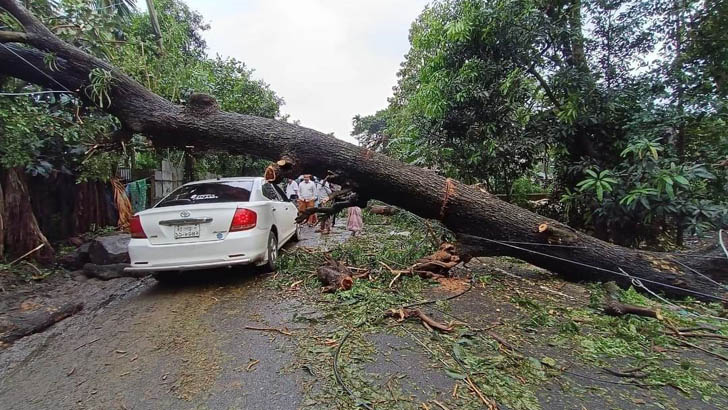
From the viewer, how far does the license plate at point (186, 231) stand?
4000 millimetres

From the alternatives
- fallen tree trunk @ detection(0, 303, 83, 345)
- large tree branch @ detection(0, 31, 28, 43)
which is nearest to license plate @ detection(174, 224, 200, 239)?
fallen tree trunk @ detection(0, 303, 83, 345)

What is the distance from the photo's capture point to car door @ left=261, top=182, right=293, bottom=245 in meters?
5.21

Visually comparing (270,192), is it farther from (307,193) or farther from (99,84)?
(307,193)

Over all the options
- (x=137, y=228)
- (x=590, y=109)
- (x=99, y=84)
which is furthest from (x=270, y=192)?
(x=590, y=109)

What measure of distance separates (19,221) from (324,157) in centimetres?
500

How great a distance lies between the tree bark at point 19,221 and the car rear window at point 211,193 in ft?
8.50

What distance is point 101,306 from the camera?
157 inches

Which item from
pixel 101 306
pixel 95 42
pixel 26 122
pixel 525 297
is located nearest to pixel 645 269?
pixel 525 297

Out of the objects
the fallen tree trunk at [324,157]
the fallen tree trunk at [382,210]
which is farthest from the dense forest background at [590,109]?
the fallen tree trunk at [382,210]

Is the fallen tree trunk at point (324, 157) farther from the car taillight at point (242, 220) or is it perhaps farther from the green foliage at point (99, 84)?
the car taillight at point (242, 220)

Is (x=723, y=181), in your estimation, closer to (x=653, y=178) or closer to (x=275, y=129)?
(x=653, y=178)

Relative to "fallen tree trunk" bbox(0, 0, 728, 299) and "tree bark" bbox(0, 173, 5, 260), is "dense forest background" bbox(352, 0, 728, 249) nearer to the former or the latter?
"fallen tree trunk" bbox(0, 0, 728, 299)

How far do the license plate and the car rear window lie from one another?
0.48 meters

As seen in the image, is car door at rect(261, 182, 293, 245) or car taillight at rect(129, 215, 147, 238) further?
car door at rect(261, 182, 293, 245)
